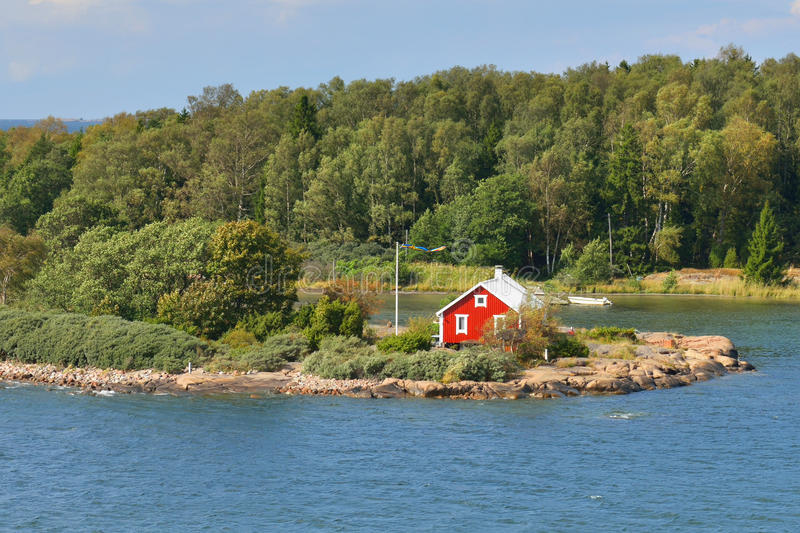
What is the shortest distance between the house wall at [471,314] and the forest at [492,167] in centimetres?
3620

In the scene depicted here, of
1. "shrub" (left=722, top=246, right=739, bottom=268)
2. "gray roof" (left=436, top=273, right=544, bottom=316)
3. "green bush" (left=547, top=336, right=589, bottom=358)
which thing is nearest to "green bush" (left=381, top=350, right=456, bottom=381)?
"gray roof" (left=436, top=273, right=544, bottom=316)

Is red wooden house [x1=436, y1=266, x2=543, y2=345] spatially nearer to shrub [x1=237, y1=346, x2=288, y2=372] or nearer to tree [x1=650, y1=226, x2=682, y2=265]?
shrub [x1=237, y1=346, x2=288, y2=372]

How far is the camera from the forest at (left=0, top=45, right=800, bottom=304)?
311ft

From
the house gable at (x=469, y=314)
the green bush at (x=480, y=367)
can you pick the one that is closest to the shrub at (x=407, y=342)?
the house gable at (x=469, y=314)

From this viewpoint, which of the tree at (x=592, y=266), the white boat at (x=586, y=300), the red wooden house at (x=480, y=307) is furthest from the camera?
the tree at (x=592, y=266)

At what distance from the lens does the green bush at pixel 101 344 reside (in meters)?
47.8

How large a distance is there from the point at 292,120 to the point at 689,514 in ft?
322

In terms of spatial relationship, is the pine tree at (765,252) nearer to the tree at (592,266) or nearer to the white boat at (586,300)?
the tree at (592,266)

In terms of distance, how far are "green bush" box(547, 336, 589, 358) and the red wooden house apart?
8.75ft

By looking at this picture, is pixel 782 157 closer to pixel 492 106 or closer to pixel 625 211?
pixel 625 211

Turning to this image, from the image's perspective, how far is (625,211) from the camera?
9775 cm

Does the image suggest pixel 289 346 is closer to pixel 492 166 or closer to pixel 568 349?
pixel 568 349

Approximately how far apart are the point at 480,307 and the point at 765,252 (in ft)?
158

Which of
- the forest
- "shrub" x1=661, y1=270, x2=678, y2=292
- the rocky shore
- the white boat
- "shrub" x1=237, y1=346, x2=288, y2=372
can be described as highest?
the forest
